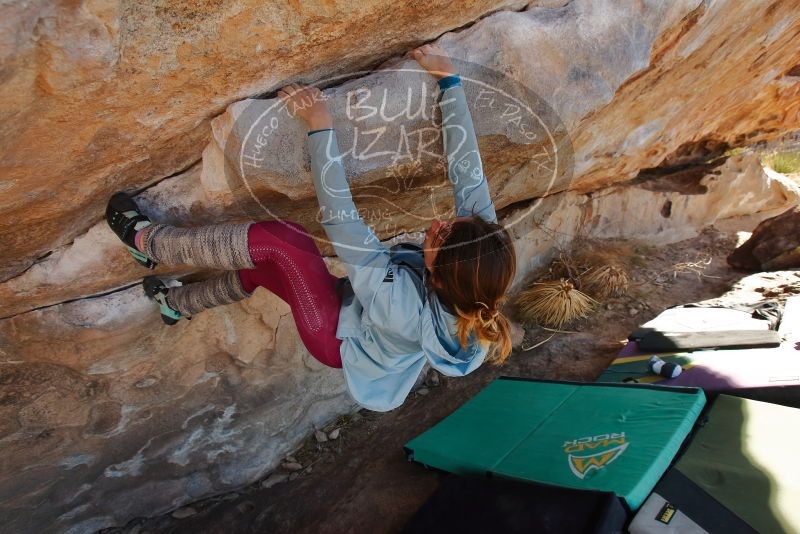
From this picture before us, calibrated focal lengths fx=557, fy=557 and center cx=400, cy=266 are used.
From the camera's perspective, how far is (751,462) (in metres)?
2.45

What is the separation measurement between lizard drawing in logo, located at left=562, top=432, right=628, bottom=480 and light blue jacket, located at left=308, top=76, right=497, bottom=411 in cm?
106

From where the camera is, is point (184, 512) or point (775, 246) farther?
point (775, 246)

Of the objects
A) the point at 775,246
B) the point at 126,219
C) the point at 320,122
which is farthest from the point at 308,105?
the point at 775,246

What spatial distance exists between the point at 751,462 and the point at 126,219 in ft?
8.91

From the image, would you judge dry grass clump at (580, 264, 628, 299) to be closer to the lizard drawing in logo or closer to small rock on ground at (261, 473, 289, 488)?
the lizard drawing in logo

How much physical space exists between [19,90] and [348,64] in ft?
3.04

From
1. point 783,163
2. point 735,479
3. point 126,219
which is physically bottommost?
point 735,479

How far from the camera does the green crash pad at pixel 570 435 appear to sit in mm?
2422

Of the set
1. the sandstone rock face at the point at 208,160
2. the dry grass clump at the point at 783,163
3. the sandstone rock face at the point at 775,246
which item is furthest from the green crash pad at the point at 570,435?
the dry grass clump at the point at 783,163

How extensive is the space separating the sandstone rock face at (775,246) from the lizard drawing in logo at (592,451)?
10.8ft

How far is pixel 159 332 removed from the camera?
2432 millimetres

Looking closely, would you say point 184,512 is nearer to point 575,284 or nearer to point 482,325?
point 482,325

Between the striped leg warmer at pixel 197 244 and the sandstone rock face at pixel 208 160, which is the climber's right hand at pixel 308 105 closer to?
the sandstone rock face at pixel 208 160

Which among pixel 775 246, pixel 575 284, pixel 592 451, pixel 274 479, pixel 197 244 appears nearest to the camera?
pixel 197 244
